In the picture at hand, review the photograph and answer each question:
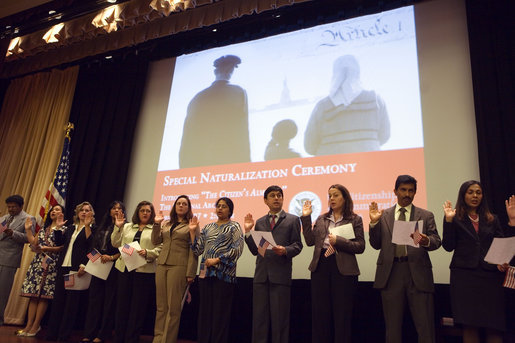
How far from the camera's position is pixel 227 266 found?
134 inches

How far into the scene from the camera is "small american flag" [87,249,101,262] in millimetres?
3973

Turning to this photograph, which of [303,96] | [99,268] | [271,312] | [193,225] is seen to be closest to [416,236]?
[271,312]

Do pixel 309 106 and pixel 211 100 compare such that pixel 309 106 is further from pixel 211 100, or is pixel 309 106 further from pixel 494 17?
pixel 494 17

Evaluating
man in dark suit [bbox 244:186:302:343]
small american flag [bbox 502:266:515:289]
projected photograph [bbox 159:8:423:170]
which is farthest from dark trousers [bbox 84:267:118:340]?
small american flag [bbox 502:266:515:289]

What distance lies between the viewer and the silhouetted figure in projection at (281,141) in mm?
4750

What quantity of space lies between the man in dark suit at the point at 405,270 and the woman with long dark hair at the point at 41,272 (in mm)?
3330

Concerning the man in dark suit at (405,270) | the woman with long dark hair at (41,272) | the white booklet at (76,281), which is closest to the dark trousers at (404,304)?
the man in dark suit at (405,270)

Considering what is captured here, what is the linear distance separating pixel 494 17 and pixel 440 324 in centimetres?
310

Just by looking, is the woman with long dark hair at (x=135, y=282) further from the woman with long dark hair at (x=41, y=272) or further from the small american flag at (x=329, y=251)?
the small american flag at (x=329, y=251)

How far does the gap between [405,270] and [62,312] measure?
10.9ft

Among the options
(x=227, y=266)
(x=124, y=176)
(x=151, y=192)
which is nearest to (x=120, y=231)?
(x=227, y=266)

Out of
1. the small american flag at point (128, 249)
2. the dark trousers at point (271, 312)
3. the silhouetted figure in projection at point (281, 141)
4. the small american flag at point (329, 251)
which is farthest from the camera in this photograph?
the silhouetted figure in projection at point (281, 141)

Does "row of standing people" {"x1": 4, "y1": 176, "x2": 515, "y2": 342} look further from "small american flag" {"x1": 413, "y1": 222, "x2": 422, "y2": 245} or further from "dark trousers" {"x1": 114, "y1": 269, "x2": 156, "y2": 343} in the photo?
"small american flag" {"x1": 413, "y1": 222, "x2": 422, "y2": 245}

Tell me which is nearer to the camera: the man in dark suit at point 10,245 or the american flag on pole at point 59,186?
the man in dark suit at point 10,245
